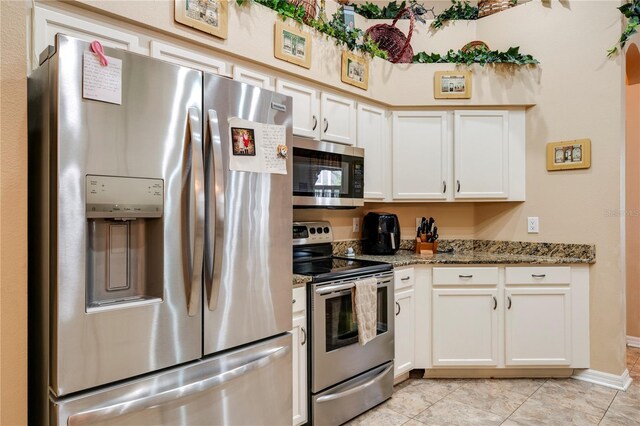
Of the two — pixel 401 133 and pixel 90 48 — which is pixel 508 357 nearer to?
pixel 401 133

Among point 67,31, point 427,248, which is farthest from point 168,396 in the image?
point 427,248

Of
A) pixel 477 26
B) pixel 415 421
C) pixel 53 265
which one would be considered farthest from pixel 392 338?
Result: pixel 477 26

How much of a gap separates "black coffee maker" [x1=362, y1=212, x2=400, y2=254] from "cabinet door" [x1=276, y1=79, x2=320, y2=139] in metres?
0.88

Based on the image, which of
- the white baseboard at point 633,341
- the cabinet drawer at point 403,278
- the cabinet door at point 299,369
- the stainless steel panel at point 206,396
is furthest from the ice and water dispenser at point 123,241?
the white baseboard at point 633,341

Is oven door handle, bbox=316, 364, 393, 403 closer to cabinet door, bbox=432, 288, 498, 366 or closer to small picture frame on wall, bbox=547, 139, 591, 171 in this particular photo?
cabinet door, bbox=432, 288, 498, 366

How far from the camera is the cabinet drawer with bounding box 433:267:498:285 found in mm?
2785

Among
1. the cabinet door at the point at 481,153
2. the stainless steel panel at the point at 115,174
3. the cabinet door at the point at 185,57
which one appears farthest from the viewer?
the cabinet door at the point at 481,153

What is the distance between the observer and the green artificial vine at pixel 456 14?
3.35 meters

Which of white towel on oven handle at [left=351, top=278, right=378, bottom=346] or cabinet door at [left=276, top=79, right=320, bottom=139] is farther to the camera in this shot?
cabinet door at [left=276, top=79, right=320, bottom=139]

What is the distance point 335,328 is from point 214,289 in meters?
0.99

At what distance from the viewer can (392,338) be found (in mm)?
2561

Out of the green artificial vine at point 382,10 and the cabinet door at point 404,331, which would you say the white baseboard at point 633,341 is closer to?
the cabinet door at point 404,331

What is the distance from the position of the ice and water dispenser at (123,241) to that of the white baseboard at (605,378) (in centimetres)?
302

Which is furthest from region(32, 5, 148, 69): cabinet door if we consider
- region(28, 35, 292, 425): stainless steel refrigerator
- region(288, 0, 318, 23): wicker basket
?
region(288, 0, 318, 23): wicker basket
